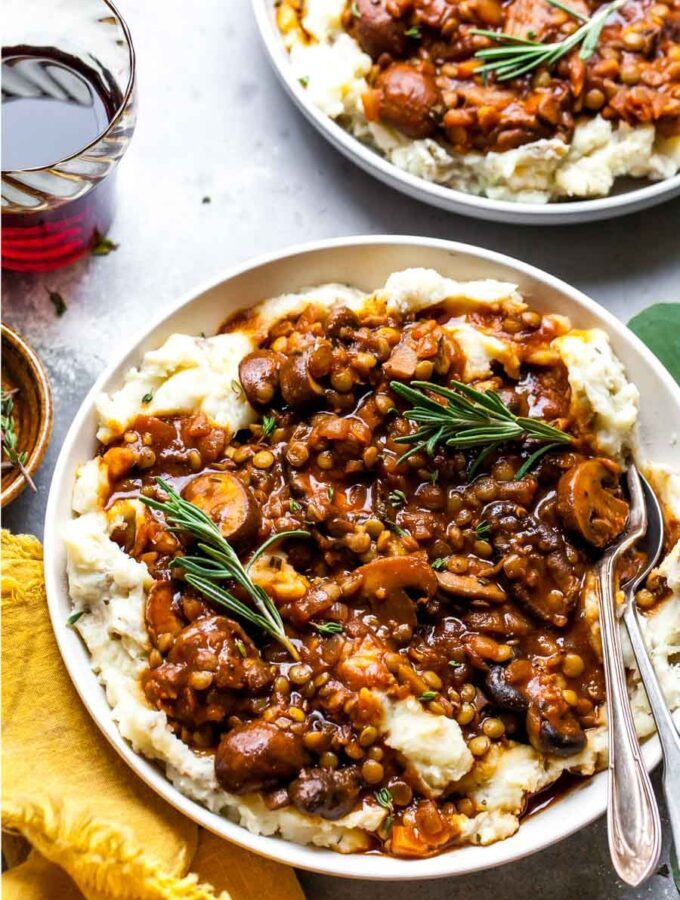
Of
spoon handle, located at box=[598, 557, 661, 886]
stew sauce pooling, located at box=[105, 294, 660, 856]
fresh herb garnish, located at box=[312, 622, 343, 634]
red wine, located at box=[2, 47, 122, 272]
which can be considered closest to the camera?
spoon handle, located at box=[598, 557, 661, 886]

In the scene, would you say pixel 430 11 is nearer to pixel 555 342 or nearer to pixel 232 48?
pixel 232 48

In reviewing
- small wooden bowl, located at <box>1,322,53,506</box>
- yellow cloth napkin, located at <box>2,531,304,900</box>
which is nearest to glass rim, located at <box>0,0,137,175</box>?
small wooden bowl, located at <box>1,322,53,506</box>

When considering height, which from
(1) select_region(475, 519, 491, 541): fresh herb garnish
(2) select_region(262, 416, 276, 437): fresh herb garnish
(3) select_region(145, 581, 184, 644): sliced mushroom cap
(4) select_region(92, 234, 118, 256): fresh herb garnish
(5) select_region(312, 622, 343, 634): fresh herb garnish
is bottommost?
Answer: (5) select_region(312, 622, 343, 634): fresh herb garnish

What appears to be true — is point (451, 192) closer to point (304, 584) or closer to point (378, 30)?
point (378, 30)

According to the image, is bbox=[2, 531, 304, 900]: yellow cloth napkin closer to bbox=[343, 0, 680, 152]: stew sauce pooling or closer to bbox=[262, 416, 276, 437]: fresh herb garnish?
bbox=[262, 416, 276, 437]: fresh herb garnish

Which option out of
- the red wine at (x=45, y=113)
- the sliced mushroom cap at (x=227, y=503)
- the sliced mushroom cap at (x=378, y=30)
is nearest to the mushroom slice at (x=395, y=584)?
the sliced mushroom cap at (x=227, y=503)

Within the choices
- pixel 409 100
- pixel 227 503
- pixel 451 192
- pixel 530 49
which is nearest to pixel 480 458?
pixel 227 503
